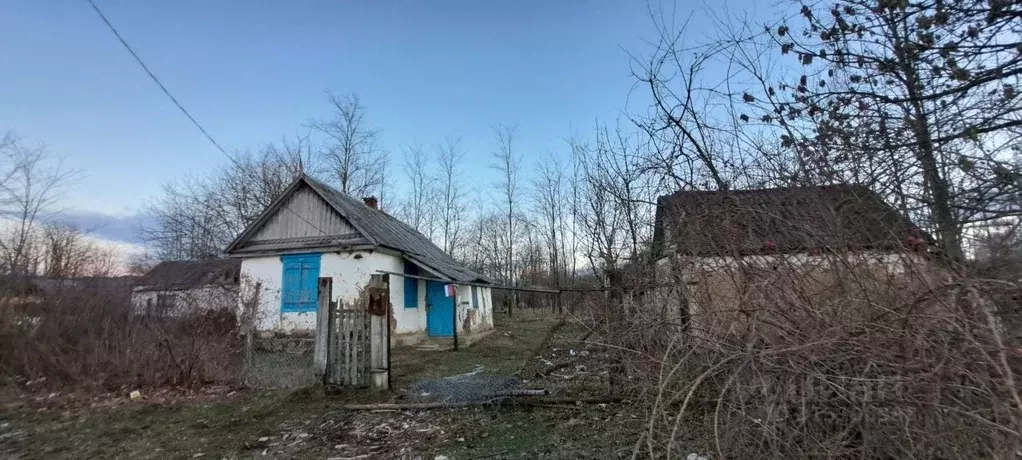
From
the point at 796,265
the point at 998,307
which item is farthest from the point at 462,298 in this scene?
the point at 998,307

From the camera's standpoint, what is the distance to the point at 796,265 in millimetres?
3807

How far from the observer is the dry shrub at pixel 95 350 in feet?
24.5

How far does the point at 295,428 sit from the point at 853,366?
5.57 meters

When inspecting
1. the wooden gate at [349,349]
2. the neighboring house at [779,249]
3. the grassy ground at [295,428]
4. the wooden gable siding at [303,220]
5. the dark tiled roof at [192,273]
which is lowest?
the grassy ground at [295,428]

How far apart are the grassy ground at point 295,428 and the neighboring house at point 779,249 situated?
1.70 meters

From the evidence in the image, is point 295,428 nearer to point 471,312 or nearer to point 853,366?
point 853,366

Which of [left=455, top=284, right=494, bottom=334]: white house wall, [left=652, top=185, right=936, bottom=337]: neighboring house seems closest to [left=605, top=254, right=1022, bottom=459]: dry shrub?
[left=652, top=185, right=936, bottom=337]: neighboring house

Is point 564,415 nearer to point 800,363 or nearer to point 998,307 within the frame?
point 800,363

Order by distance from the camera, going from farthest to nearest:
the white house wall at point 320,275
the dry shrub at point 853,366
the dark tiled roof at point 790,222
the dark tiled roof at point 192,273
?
the dark tiled roof at point 192,273, the white house wall at point 320,275, the dark tiled roof at point 790,222, the dry shrub at point 853,366

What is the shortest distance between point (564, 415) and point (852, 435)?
3.49m

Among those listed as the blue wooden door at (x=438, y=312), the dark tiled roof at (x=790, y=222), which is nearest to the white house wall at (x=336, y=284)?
the blue wooden door at (x=438, y=312)

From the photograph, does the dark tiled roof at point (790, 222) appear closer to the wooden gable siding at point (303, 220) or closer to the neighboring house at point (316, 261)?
the neighboring house at point (316, 261)

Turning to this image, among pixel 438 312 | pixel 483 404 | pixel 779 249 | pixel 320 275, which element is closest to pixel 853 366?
pixel 779 249

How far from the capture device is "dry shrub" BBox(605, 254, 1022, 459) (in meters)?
2.42
